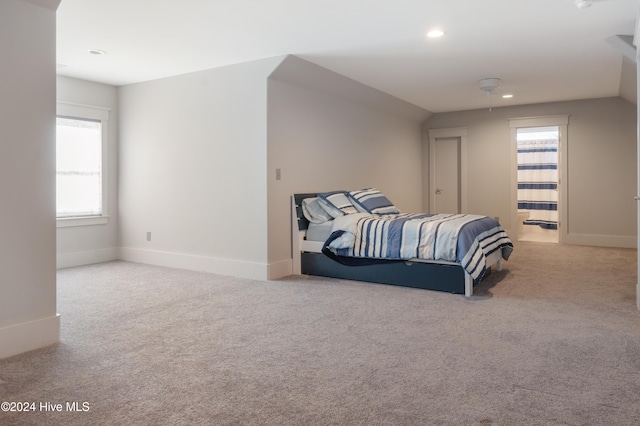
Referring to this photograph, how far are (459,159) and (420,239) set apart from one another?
4502 millimetres

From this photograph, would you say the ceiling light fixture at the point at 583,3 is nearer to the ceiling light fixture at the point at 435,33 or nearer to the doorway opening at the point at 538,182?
the ceiling light fixture at the point at 435,33

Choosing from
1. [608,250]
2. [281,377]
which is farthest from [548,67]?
[281,377]

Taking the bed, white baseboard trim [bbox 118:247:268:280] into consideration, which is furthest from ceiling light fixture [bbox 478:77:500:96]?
white baseboard trim [bbox 118:247:268:280]

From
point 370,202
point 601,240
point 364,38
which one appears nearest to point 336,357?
point 364,38

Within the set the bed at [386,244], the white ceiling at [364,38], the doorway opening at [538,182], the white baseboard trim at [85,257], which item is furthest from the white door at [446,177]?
the white baseboard trim at [85,257]

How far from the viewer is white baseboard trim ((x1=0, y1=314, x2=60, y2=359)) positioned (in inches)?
104

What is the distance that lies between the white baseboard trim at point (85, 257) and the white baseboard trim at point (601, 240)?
265 inches

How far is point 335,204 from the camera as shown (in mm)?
5137

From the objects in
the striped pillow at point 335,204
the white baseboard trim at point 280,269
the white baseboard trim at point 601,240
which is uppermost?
the striped pillow at point 335,204

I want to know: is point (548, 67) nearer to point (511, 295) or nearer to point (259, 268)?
point (511, 295)

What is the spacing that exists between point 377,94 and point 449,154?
2.68 meters

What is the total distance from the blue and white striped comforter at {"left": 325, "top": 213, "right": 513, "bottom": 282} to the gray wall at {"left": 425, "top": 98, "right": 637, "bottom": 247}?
10.2ft

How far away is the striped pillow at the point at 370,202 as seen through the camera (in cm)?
537

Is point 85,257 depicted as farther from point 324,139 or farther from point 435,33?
point 435,33
